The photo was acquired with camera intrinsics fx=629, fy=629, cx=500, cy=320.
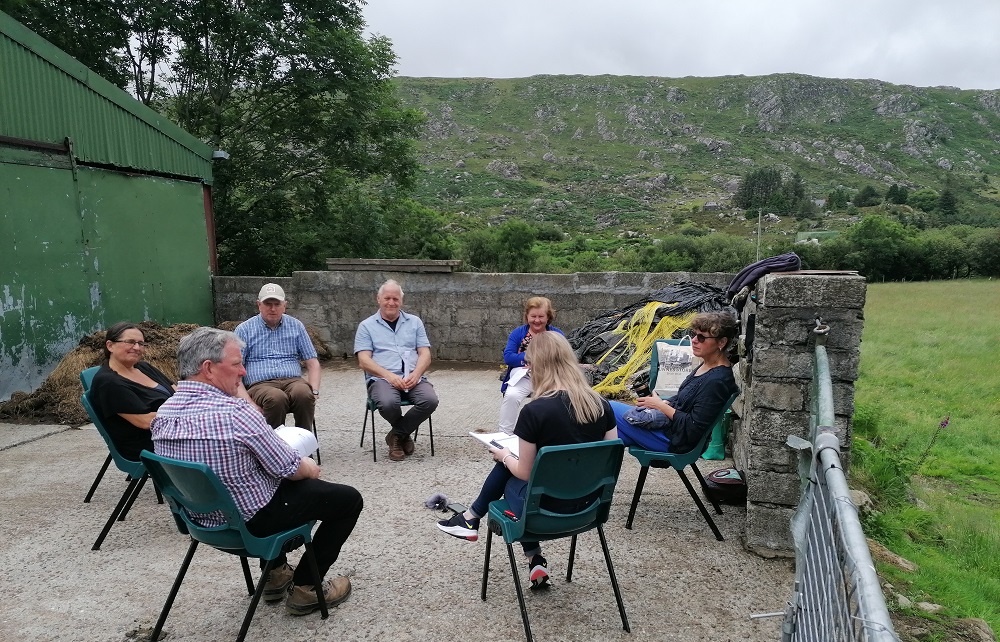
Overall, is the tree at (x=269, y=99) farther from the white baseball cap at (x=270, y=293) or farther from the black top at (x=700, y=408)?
the black top at (x=700, y=408)

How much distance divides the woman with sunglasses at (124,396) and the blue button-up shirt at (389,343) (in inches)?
68.8

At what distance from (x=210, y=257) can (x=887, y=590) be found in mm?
9478

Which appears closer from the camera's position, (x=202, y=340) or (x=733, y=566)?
(x=202, y=340)

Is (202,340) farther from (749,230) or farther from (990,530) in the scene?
(749,230)

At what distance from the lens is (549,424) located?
2.75 meters

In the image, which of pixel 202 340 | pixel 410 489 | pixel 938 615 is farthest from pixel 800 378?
pixel 202 340

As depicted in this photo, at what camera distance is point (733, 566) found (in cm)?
334

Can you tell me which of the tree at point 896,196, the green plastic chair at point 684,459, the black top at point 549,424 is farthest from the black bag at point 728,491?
the tree at point 896,196

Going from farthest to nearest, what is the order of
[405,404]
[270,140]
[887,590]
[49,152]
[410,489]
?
[270,140] < [49,152] < [405,404] < [410,489] < [887,590]

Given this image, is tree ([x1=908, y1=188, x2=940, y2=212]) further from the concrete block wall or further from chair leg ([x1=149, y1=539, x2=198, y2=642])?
chair leg ([x1=149, y1=539, x2=198, y2=642])

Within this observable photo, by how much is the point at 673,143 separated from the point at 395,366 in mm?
98527

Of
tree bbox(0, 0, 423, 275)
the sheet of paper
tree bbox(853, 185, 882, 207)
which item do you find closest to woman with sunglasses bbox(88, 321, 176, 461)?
the sheet of paper

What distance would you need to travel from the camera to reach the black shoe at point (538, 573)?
10.0 feet

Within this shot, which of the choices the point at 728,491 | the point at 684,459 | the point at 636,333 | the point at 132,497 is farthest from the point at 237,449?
the point at 636,333
